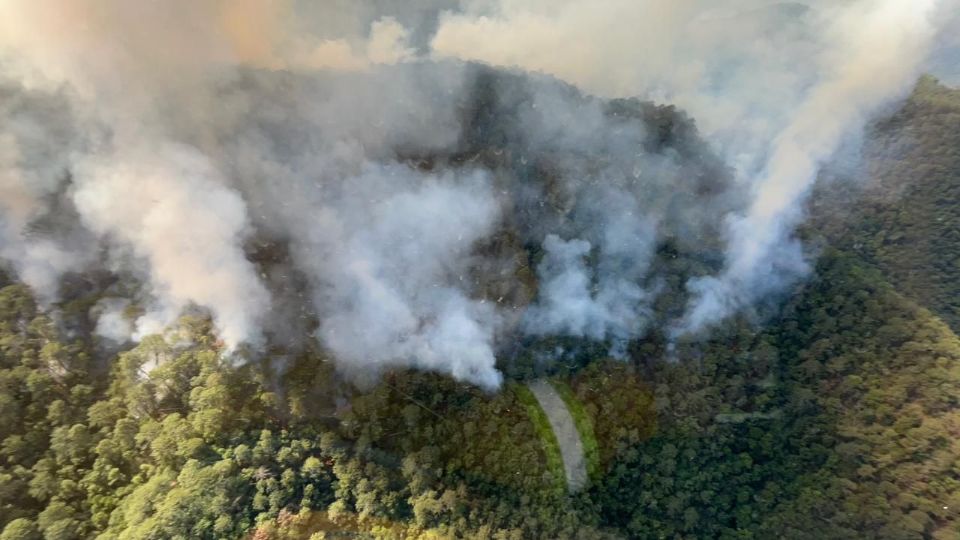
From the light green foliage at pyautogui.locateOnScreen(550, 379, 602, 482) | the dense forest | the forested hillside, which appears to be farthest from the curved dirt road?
the forested hillside

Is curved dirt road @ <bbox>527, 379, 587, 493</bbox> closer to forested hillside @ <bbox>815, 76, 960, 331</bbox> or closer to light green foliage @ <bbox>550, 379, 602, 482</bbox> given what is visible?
light green foliage @ <bbox>550, 379, 602, 482</bbox>

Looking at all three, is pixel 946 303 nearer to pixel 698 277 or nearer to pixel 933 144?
pixel 933 144

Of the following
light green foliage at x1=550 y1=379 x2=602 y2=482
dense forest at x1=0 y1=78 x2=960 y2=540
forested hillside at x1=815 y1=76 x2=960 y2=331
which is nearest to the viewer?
dense forest at x1=0 y1=78 x2=960 y2=540

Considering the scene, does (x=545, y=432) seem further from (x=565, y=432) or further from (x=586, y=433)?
(x=586, y=433)

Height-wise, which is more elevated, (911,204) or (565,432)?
(911,204)

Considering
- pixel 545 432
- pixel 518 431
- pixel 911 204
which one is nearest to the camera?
pixel 518 431

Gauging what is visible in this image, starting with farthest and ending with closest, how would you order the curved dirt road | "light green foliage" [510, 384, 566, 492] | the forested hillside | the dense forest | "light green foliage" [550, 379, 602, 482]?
the forested hillside → "light green foliage" [550, 379, 602, 482] → the curved dirt road → "light green foliage" [510, 384, 566, 492] → the dense forest

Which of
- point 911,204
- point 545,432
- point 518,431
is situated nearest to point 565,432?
point 545,432

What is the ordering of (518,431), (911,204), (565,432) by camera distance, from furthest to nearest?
(911,204)
(565,432)
(518,431)

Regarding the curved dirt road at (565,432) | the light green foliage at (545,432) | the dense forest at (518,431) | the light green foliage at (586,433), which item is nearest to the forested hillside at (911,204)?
the dense forest at (518,431)
